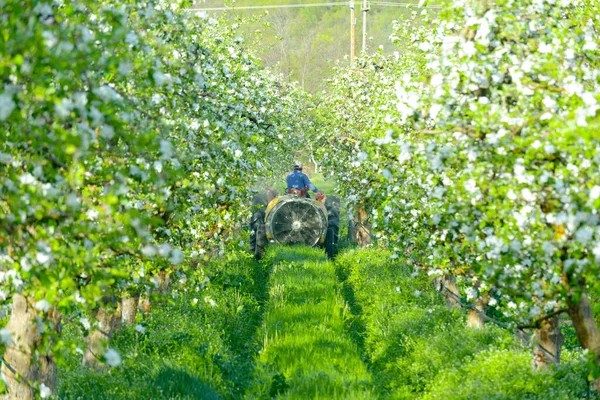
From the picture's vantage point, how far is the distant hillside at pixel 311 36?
92.1m

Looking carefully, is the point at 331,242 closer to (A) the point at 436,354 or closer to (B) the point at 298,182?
(B) the point at 298,182

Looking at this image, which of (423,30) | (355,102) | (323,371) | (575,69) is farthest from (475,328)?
(355,102)

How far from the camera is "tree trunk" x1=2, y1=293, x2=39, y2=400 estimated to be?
23.3ft

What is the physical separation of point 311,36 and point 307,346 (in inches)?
4488

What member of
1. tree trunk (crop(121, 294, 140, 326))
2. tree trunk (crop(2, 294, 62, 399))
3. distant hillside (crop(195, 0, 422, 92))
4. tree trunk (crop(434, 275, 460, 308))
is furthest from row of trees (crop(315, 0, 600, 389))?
distant hillside (crop(195, 0, 422, 92))

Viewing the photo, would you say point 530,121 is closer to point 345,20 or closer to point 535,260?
point 535,260

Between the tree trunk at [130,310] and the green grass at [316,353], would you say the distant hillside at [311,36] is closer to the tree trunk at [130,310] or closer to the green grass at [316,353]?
the green grass at [316,353]

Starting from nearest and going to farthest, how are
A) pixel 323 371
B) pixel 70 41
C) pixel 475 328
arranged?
pixel 70 41, pixel 323 371, pixel 475 328

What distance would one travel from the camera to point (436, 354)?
10.9 m

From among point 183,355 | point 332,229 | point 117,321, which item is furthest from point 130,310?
point 332,229

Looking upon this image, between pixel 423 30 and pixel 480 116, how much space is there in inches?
359

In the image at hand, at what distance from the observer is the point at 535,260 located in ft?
19.7

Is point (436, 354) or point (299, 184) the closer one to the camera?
point (436, 354)

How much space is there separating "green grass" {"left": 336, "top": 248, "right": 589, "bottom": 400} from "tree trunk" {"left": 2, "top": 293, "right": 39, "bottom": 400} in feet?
15.9
